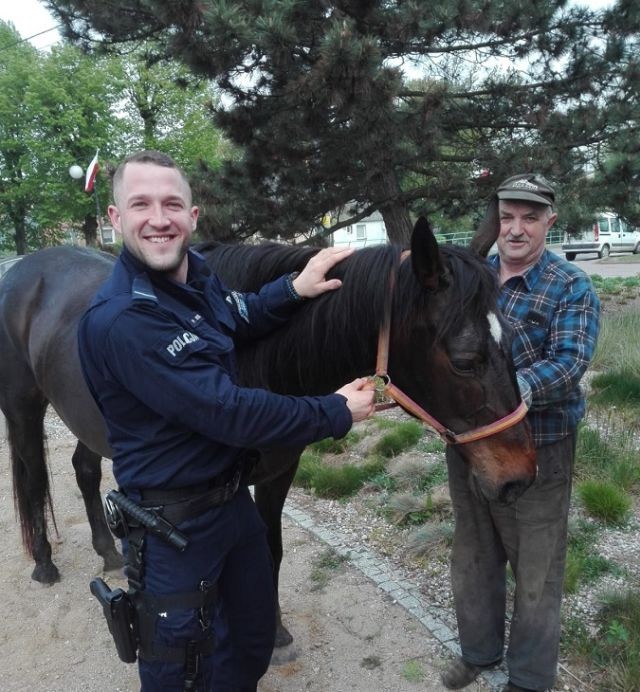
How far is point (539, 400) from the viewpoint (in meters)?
2.09

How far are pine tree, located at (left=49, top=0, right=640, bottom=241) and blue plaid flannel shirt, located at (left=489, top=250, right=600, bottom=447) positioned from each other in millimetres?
4020

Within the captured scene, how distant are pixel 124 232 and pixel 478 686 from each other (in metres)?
2.42

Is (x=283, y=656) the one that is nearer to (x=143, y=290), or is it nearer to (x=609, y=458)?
(x=143, y=290)

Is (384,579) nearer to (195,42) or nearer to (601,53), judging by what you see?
(195,42)

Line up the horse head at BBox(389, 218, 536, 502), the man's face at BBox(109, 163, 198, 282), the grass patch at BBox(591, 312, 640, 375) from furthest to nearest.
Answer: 1. the grass patch at BBox(591, 312, 640, 375)
2. the horse head at BBox(389, 218, 536, 502)
3. the man's face at BBox(109, 163, 198, 282)

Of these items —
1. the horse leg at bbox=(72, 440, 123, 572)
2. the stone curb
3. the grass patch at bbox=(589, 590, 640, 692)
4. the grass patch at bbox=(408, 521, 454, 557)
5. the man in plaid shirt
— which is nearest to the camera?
the man in plaid shirt

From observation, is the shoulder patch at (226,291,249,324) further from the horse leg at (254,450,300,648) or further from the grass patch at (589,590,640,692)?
the grass patch at (589,590,640,692)

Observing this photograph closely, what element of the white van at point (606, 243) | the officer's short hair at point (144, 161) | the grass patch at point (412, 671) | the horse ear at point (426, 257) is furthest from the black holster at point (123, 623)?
the white van at point (606, 243)

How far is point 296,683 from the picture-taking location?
2.65 m

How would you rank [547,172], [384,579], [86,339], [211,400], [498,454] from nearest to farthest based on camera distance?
[211,400]
[86,339]
[498,454]
[384,579]
[547,172]

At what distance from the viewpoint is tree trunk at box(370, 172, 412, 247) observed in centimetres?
745

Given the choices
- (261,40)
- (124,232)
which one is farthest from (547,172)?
(124,232)

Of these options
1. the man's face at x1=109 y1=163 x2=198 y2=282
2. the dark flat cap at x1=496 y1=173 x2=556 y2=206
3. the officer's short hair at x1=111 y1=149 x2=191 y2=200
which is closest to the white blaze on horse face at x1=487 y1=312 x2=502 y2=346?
the dark flat cap at x1=496 y1=173 x2=556 y2=206

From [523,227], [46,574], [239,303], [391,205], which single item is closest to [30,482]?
[46,574]
